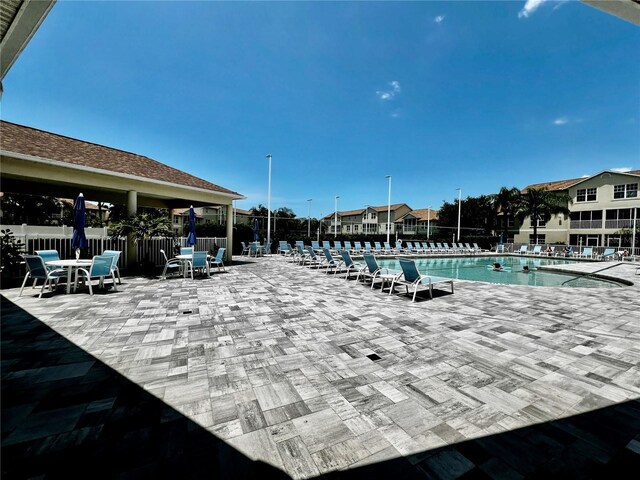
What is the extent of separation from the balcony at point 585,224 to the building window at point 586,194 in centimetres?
270

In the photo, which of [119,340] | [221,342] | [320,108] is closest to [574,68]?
[320,108]

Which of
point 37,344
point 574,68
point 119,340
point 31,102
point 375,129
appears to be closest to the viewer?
point 37,344

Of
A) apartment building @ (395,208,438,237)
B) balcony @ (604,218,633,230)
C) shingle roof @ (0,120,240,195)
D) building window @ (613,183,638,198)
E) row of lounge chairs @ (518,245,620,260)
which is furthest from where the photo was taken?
apartment building @ (395,208,438,237)

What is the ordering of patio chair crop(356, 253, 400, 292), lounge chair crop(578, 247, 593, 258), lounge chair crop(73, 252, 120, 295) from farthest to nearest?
lounge chair crop(578, 247, 593, 258) → patio chair crop(356, 253, 400, 292) → lounge chair crop(73, 252, 120, 295)

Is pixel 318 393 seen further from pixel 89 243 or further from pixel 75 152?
pixel 75 152

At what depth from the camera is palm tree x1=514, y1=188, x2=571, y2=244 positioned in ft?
111

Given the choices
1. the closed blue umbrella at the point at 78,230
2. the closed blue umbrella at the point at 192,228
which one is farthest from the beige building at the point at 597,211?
the closed blue umbrella at the point at 78,230

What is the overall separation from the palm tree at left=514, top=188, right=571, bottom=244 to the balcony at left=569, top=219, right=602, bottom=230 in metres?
1.78

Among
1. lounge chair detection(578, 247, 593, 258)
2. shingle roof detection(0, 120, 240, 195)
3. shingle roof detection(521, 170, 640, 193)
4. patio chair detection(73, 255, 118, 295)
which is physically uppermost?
shingle roof detection(521, 170, 640, 193)

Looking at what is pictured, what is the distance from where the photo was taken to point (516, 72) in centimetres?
1548

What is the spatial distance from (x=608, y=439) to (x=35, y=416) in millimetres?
4873

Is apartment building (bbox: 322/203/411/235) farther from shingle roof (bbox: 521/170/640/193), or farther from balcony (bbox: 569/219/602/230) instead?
balcony (bbox: 569/219/602/230)

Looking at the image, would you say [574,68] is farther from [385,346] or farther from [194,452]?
[194,452]

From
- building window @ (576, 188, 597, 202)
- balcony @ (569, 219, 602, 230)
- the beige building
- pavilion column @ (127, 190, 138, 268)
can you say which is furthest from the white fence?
building window @ (576, 188, 597, 202)
